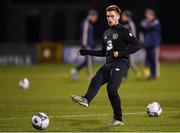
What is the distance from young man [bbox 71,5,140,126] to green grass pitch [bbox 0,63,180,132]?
23.0 inches

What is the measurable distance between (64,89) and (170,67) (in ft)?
43.8

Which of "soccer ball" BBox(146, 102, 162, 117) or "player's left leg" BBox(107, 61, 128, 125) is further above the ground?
"player's left leg" BBox(107, 61, 128, 125)

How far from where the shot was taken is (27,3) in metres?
46.2

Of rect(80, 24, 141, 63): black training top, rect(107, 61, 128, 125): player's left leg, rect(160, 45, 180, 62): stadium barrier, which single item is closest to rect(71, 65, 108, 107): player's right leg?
rect(107, 61, 128, 125): player's left leg

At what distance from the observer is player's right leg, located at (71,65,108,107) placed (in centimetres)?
1338

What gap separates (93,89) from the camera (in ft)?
44.7

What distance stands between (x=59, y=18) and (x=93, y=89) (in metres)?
34.1

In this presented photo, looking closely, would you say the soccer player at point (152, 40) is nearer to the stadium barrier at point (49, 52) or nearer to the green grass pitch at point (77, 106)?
the green grass pitch at point (77, 106)

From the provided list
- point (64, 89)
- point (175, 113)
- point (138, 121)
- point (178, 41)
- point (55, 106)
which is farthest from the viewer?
point (178, 41)

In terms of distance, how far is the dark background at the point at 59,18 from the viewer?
43.2m

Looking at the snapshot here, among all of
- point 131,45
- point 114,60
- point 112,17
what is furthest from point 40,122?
point 112,17

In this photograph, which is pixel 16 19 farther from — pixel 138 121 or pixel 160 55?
pixel 138 121

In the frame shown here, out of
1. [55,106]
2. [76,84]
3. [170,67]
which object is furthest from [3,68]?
[55,106]

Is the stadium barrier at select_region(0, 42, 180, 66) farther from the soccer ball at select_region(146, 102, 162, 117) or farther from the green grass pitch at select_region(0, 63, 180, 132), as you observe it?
the soccer ball at select_region(146, 102, 162, 117)
